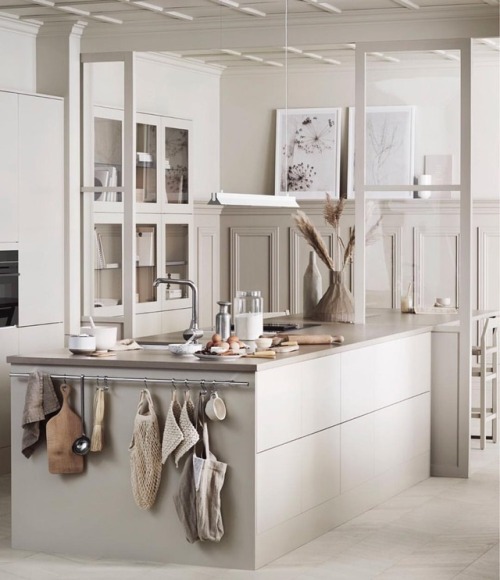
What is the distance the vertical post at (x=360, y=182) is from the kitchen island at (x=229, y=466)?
114cm

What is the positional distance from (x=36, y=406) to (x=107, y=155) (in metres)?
2.64

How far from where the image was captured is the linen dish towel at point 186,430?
466 centimetres

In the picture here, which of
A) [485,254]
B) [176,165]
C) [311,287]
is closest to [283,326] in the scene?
[311,287]

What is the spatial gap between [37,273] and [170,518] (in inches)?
95.9

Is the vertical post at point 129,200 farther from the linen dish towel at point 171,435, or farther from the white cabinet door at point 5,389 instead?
the linen dish towel at point 171,435

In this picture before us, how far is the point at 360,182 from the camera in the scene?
262 inches

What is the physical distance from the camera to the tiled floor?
15.2 feet

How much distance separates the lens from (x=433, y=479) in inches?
259

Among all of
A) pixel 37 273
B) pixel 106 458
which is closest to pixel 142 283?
pixel 37 273

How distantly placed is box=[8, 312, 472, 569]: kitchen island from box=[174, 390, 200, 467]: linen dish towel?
71mm

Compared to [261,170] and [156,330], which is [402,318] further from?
[261,170]

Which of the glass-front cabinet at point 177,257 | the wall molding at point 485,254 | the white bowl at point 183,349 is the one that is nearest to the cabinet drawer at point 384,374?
the white bowl at point 183,349

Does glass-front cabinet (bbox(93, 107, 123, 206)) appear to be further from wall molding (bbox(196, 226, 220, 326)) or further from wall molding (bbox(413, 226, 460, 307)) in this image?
wall molding (bbox(196, 226, 220, 326))

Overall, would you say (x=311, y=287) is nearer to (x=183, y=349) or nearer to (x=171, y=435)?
(x=183, y=349)
